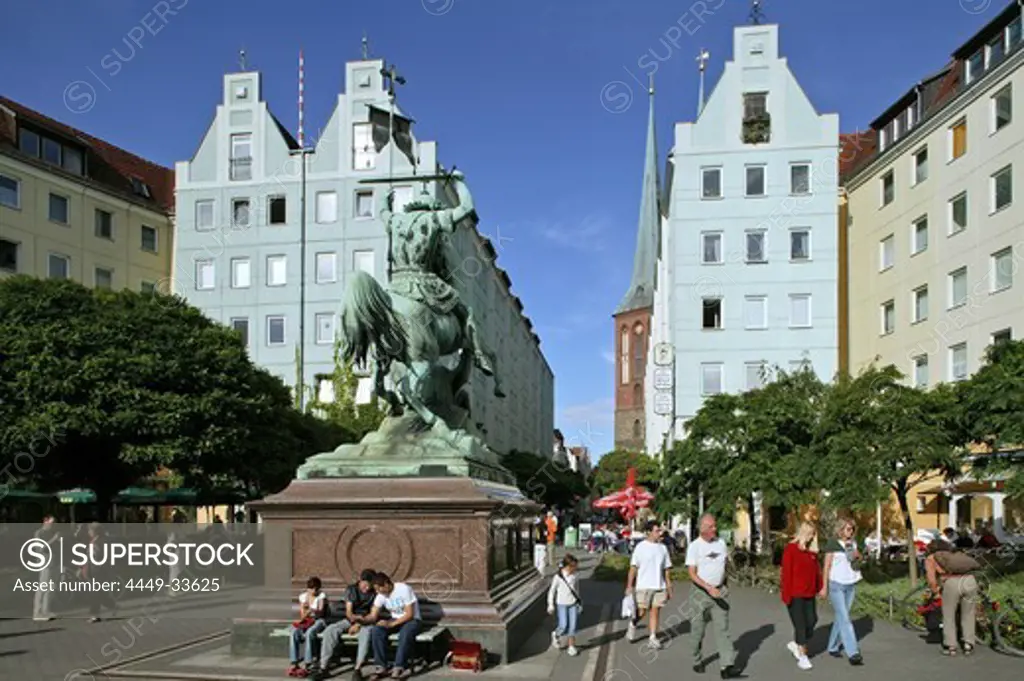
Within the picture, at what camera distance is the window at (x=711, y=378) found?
42.7 m

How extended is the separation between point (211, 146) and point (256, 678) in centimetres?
4394

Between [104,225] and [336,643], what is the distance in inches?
1727

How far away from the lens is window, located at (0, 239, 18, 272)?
139ft

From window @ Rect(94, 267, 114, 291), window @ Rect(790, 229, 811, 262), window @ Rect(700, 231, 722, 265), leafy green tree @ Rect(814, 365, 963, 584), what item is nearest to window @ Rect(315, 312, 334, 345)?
window @ Rect(94, 267, 114, 291)

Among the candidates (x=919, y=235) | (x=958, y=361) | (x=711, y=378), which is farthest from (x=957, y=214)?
(x=711, y=378)

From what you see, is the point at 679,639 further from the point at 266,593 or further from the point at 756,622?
the point at 266,593

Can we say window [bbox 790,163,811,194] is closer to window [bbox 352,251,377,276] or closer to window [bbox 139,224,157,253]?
window [bbox 352,251,377,276]

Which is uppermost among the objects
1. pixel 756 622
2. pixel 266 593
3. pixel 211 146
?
pixel 211 146

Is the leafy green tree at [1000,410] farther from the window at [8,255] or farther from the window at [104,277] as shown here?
the window at [104,277]

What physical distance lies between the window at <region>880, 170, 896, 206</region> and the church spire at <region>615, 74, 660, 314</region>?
6223 cm

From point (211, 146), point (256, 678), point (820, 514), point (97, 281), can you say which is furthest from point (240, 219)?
point (256, 678)

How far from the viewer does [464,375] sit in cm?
1268

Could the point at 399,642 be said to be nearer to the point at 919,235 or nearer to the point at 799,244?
the point at 919,235

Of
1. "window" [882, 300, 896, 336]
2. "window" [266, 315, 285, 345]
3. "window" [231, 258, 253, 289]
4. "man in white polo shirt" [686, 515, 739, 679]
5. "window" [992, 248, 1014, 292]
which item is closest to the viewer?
"man in white polo shirt" [686, 515, 739, 679]
